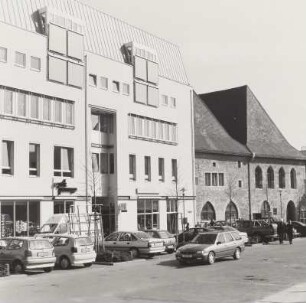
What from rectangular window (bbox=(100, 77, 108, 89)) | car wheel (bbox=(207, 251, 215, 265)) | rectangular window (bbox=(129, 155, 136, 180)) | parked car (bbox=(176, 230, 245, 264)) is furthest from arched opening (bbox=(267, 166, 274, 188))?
car wheel (bbox=(207, 251, 215, 265))

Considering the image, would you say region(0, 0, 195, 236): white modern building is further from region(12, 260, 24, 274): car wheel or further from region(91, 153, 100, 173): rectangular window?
region(12, 260, 24, 274): car wheel

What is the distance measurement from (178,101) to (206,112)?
1231cm

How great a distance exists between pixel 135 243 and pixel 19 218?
7.96 metres

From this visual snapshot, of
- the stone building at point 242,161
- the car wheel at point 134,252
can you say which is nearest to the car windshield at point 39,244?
the car wheel at point 134,252

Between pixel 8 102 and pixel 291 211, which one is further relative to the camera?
pixel 291 211

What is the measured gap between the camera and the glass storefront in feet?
102

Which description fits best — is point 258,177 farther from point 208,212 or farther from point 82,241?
point 82,241

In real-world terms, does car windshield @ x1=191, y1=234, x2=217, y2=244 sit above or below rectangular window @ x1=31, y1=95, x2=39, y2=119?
below

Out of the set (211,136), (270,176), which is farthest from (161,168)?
(270,176)

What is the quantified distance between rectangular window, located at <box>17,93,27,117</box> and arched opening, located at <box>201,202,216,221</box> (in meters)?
22.0

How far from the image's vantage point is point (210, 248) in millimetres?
23797

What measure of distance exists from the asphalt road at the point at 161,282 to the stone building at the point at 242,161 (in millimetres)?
25278

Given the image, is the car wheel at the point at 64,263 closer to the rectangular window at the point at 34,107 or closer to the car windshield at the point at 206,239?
the car windshield at the point at 206,239

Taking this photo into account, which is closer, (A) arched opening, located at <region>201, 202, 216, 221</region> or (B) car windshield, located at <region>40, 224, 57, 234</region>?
(B) car windshield, located at <region>40, 224, 57, 234</region>
